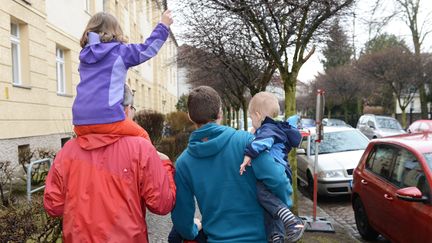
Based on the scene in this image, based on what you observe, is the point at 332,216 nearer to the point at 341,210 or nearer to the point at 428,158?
the point at 341,210

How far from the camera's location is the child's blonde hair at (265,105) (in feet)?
9.02

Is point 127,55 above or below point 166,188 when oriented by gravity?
above

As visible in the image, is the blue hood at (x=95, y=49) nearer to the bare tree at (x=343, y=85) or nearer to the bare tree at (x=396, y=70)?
the bare tree at (x=396, y=70)

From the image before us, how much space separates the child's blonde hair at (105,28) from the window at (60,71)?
13689mm

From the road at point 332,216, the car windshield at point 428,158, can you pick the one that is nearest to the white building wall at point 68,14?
the road at point 332,216

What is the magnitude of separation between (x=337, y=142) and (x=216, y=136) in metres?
9.63

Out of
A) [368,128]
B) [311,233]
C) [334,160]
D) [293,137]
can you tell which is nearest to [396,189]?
[311,233]

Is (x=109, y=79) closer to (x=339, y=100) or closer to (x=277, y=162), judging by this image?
(x=277, y=162)

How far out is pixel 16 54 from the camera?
1179 cm

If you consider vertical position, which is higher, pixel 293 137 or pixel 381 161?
pixel 293 137

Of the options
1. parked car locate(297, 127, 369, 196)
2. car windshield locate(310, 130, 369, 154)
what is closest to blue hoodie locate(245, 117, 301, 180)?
parked car locate(297, 127, 369, 196)

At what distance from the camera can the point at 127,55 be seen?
232 cm

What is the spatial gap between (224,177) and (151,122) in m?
12.2

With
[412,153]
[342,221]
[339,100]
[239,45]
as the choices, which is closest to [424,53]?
[339,100]
